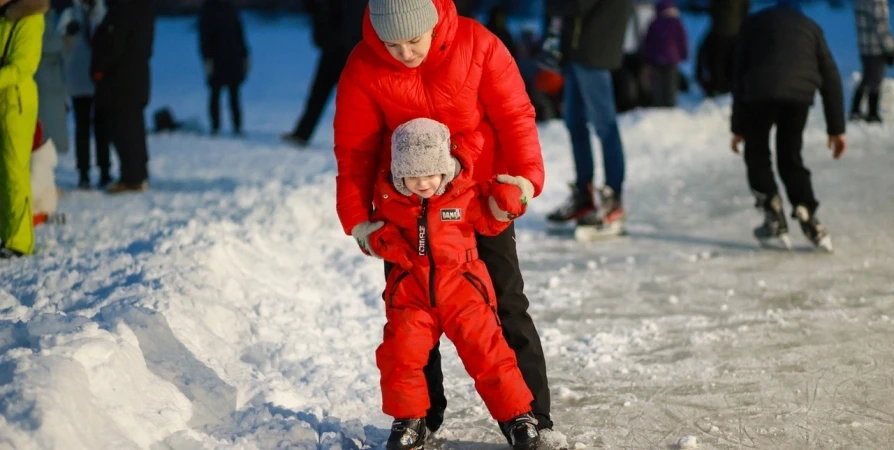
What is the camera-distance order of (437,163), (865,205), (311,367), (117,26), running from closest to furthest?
(437,163), (311,367), (865,205), (117,26)

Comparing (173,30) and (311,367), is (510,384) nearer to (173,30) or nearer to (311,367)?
(311,367)

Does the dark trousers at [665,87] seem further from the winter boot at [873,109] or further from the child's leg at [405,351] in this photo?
the child's leg at [405,351]

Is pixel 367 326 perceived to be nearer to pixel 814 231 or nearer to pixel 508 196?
pixel 508 196

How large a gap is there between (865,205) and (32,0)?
215 inches

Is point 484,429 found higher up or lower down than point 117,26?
lower down

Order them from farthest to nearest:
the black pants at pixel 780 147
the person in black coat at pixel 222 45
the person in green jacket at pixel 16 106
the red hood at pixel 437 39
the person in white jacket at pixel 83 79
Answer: the person in black coat at pixel 222 45 → the person in white jacket at pixel 83 79 → the black pants at pixel 780 147 → the person in green jacket at pixel 16 106 → the red hood at pixel 437 39

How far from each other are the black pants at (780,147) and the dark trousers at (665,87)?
6762 mm

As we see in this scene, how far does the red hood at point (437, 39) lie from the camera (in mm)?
3156

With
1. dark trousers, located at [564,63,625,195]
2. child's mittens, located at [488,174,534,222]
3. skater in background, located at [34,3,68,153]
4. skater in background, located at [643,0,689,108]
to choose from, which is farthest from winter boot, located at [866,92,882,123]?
child's mittens, located at [488,174,534,222]

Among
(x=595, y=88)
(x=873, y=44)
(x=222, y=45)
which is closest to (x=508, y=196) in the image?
(x=595, y=88)

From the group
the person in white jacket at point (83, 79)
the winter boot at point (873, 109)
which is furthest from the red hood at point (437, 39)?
the winter boot at point (873, 109)

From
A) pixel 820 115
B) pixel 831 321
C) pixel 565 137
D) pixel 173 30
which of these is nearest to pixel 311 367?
pixel 831 321

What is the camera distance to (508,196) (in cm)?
313

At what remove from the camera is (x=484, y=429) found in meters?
3.63
